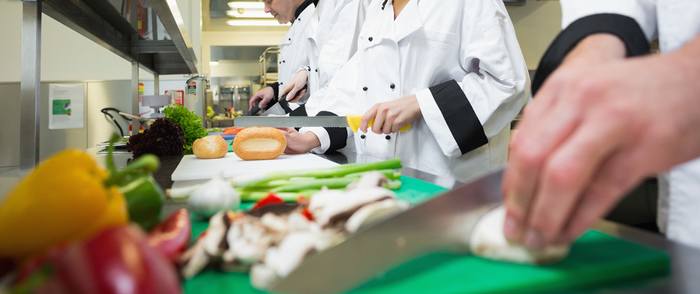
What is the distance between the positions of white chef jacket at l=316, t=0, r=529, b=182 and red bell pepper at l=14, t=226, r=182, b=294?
123cm

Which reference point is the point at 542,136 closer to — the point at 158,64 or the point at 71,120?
the point at 158,64

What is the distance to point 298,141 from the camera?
1645mm

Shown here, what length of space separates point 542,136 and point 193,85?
3719 millimetres

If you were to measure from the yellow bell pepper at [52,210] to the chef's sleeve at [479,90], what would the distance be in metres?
1.16

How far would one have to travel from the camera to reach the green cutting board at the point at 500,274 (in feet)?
1.40

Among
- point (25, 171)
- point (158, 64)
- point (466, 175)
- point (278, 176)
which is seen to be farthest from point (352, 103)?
point (158, 64)

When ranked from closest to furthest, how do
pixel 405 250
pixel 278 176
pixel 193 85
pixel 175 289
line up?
pixel 175 289 → pixel 405 250 → pixel 278 176 → pixel 193 85

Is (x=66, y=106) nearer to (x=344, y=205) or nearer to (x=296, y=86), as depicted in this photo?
(x=296, y=86)

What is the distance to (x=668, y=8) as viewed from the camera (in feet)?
2.52

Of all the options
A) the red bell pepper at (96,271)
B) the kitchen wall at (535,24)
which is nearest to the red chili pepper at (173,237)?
the red bell pepper at (96,271)

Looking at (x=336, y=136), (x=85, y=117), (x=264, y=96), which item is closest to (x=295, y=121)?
(x=336, y=136)

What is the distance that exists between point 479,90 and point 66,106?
13.9 feet

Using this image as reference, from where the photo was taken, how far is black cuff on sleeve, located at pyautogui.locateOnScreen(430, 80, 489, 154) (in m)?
1.47

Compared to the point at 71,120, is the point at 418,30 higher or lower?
higher
